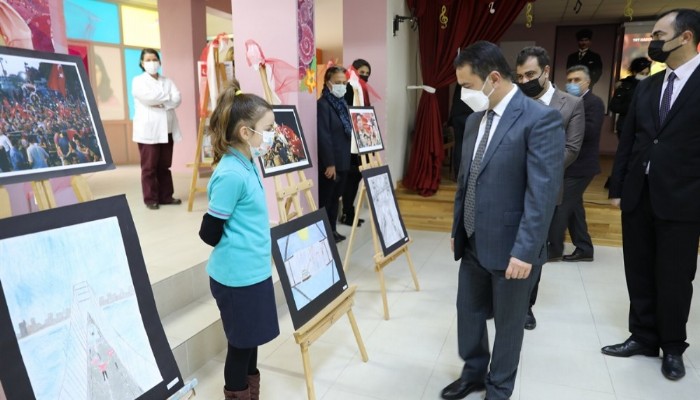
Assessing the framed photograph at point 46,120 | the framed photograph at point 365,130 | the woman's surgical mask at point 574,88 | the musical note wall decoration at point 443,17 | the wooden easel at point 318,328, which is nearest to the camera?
the framed photograph at point 46,120

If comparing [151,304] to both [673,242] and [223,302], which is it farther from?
[673,242]

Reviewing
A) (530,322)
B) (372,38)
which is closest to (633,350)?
(530,322)

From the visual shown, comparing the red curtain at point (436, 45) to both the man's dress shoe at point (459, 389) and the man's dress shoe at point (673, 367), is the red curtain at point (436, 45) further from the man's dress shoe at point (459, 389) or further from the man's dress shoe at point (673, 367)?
the man's dress shoe at point (459, 389)

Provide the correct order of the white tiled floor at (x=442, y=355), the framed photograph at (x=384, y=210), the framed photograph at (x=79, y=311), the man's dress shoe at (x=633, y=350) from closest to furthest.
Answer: the framed photograph at (x=79, y=311)
the white tiled floor at (x=442, y=355)
the man's dress shoe at (x=633, y=350)
the framed photograph at (x=384, y=210)

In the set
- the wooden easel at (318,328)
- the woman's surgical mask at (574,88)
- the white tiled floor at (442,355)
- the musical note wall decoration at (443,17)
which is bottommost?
the white tiled floor at (442,355)

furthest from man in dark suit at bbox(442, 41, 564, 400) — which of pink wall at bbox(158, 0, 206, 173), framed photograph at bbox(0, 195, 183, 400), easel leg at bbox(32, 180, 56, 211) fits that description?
pink wall at bbox(158, 0, 206, 173)

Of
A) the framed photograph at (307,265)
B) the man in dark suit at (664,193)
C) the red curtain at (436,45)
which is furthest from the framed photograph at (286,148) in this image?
the red curtain at (436,45)

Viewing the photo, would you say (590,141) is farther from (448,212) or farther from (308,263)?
(308,263)

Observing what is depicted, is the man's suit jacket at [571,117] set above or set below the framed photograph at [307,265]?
above

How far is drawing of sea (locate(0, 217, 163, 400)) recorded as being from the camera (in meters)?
A: 1.13

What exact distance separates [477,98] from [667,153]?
3.43 feet

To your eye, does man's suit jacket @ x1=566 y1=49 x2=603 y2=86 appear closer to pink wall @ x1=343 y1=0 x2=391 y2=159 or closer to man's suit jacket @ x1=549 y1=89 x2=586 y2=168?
pink wall @ x1=343 y1=0 x2=391 y2=159

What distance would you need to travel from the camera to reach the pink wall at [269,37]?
139 inches

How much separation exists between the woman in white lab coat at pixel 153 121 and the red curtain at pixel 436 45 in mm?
2721
